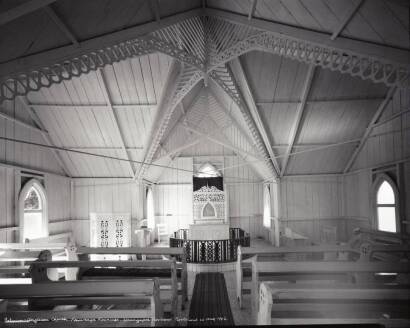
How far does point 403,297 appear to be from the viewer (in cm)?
358

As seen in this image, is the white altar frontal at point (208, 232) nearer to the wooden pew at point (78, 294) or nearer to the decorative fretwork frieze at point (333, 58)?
the decorative fretwork frieze at point (333, 58)

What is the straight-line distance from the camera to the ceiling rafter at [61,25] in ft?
16.3

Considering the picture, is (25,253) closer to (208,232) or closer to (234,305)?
(234,305)

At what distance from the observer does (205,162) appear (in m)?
16.8

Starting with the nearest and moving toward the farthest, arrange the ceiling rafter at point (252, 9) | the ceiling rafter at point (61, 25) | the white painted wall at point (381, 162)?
the ceiling rafter at point (61, 25)
the ceiling rafter at point (252, 9)
the white painted wall at point (381, 162)

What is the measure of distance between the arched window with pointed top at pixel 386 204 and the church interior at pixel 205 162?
0.06 meters

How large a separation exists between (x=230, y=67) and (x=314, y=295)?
713 centimetres

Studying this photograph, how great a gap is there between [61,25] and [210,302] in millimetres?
6196

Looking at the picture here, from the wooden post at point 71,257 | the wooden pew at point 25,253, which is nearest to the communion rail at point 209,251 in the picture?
the wooden pew at point 25,253

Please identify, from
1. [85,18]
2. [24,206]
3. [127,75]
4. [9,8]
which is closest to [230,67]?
[127,75]

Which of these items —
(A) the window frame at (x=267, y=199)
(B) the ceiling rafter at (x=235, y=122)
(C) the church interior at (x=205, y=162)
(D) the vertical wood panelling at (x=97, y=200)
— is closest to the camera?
(C) the church interior at (x=205, y=162)

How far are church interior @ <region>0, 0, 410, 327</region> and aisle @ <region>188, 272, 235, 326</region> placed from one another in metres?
0.05

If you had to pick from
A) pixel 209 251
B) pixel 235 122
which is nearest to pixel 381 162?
pixel 235 122

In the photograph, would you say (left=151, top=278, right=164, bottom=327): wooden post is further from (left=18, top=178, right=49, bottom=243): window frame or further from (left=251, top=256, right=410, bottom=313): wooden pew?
(left=18, top=178, right=49, bottom=243): window frame
